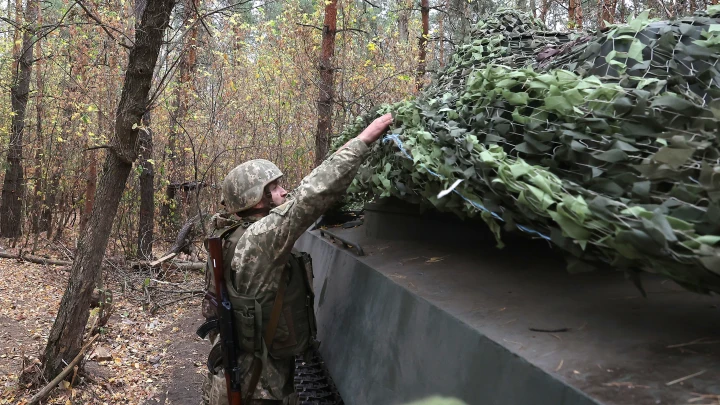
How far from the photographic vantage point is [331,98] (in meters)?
9.75

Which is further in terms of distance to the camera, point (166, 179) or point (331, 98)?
point (166, 179)

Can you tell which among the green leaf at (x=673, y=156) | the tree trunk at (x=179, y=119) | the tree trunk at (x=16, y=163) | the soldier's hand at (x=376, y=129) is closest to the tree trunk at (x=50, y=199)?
the tree trunk at (x=16, y=163)

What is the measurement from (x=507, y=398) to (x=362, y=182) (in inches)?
82.9

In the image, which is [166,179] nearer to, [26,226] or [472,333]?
[26,226]

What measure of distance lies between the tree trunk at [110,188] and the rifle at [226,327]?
7.93 ft

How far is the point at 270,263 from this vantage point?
3.24m

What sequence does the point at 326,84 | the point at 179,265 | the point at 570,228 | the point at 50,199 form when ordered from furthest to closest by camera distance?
the point at 50,199 < the point at 179,265 < the point at 326,84 < the point at 570,228

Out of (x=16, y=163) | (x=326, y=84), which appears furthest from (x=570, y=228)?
(x=16, y=163)

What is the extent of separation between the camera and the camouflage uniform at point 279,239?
120 inches

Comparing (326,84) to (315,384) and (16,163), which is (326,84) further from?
(16,163)

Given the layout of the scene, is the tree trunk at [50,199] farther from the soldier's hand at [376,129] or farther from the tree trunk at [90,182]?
the soldier's hand at [376,129]

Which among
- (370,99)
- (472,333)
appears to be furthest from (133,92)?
(370,99)

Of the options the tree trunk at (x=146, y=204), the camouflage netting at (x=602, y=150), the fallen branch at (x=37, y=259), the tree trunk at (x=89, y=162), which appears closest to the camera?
the camouflage netting at (x=602, y=150)

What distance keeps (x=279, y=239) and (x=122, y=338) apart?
489 centimetres
